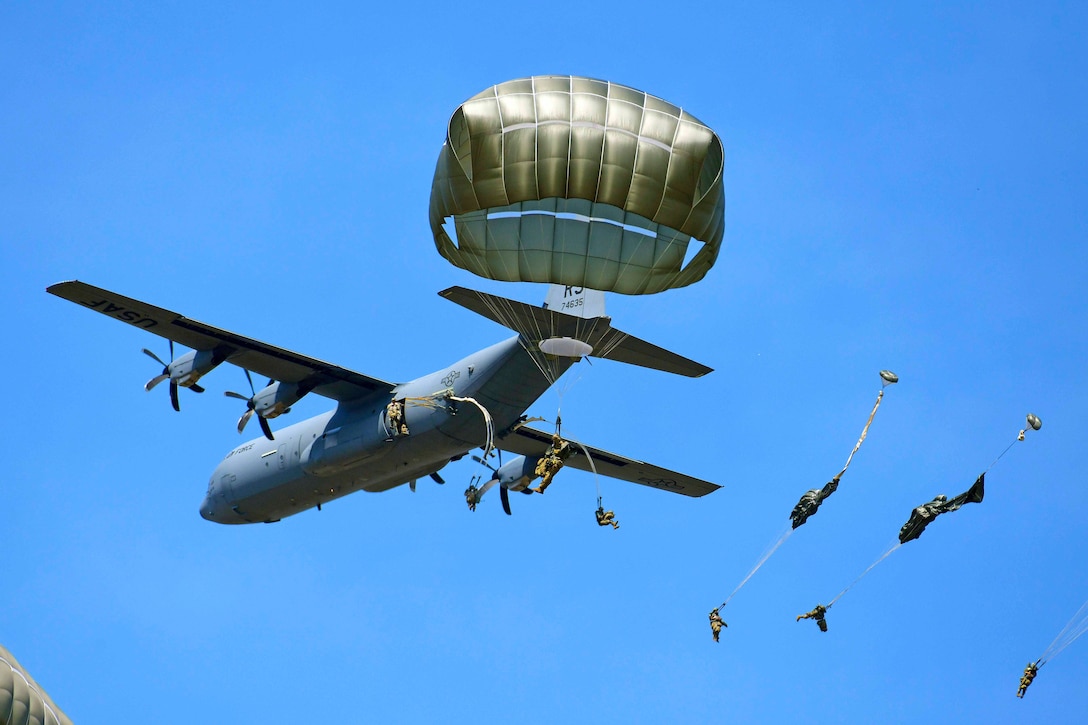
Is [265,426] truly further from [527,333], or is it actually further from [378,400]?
[527,333]

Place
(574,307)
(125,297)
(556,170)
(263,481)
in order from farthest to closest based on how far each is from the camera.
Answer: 1. (263,481)
2. (125,297)
3. (574,307)
4. (556,170)

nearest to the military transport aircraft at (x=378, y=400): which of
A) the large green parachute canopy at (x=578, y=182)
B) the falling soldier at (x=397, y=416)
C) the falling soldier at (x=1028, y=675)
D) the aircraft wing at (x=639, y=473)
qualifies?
the falling soldier at (x=397, y=416)

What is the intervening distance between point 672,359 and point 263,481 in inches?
507

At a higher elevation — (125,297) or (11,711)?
(125,297)

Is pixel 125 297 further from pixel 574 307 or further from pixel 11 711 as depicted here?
pixel 11 711

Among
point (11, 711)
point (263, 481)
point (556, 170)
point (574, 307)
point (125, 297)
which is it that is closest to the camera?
point (11, 711)

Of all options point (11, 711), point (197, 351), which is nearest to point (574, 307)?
point (197, 351)

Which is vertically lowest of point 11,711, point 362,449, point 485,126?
point 11,711

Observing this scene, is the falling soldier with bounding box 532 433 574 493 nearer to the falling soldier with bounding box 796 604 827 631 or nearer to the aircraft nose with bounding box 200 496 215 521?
the falling soldier with bounding box 796 604 827 631

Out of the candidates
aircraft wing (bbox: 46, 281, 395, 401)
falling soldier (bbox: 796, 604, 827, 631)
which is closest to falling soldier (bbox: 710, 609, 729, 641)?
falling soldier (bbox: 796, 604, 827, 631)

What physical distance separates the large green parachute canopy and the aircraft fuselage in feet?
16.0

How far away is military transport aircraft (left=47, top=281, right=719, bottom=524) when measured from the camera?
34906 millimetres

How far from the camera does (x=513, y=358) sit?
36812mm

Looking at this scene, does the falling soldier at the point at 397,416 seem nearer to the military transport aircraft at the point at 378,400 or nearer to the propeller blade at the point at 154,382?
the military transport aircraft at the point at 378,400
